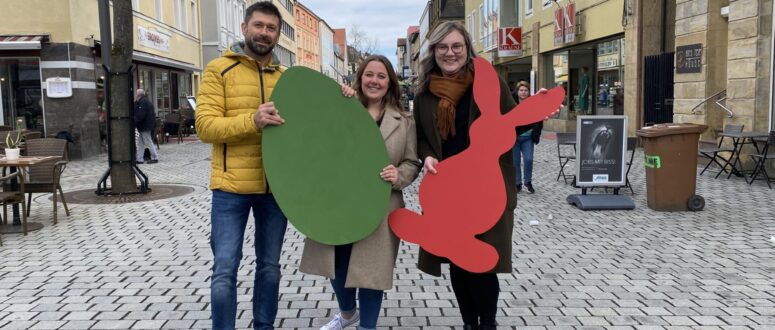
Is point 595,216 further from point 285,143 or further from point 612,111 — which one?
point 612,111

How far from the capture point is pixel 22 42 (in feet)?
49.2

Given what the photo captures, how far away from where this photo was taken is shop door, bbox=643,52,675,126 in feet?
46.2

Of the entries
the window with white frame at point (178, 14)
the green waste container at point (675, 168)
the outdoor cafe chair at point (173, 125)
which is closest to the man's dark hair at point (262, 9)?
the green waste container at point (675, 168)

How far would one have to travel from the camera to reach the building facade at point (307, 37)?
79.1 metres

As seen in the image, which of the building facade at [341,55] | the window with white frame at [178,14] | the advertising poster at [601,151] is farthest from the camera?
the building facade at [341,55]

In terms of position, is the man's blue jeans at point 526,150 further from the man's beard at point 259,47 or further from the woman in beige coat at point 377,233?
the man's beard at point 259,47

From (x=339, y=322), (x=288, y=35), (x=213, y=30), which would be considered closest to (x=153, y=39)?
(x=213, y=30)

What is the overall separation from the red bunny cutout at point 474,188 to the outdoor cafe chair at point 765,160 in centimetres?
816

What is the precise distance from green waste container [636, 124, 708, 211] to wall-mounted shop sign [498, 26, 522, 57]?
1940cm

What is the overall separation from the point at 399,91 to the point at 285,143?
0.74 meters

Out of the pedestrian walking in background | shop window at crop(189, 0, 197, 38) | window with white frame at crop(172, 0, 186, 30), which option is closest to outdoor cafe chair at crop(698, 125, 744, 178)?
the pedestrian walking in background

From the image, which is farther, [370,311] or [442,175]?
[370,311]

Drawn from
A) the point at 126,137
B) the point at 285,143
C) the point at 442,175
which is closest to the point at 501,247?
the point at 442,175

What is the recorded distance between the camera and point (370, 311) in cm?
344
